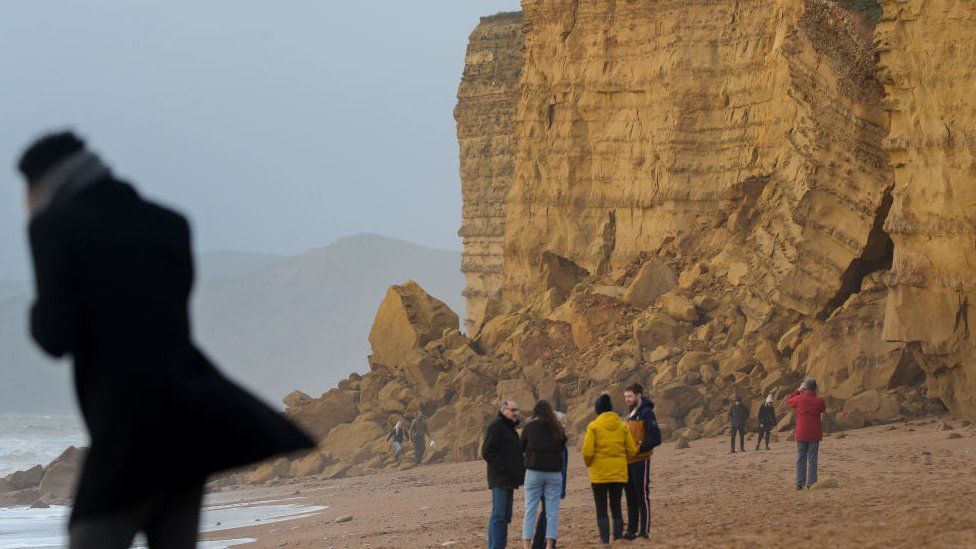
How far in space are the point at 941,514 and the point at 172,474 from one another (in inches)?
352

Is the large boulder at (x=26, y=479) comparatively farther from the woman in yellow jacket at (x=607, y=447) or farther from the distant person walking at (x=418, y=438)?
the woman in yellow jacket at (x=607, y=447)

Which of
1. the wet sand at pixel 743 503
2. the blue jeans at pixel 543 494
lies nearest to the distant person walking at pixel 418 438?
the wet sand at pixel 743 503

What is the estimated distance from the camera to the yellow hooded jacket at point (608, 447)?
1073 centimetres

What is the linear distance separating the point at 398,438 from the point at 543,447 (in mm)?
21384

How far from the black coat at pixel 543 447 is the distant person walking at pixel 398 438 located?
20718 mm

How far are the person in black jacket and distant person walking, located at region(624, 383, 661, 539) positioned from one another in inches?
321

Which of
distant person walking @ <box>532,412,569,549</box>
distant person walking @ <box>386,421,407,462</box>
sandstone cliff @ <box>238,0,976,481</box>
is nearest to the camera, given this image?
distant person walking @ <box>532,412,569,549</box>

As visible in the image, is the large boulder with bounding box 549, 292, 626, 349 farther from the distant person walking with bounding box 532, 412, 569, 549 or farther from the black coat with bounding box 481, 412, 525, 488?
the black coat with bounding box 481, 412, 525, 488

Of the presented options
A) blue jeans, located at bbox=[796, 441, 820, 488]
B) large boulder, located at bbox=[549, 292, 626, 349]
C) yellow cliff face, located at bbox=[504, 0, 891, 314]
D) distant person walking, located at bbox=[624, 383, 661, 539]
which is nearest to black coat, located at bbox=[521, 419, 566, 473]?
distant person walking, located at bbox=[624, 383, 661, 539]

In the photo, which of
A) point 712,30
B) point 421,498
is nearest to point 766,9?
point 712,30

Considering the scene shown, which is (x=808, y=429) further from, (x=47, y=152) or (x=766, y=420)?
(x=47, y=152)

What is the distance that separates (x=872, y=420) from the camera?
2367 centimetres

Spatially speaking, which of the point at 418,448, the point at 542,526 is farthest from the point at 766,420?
the point at 542,526

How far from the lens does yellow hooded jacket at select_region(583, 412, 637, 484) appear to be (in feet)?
35.2
